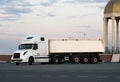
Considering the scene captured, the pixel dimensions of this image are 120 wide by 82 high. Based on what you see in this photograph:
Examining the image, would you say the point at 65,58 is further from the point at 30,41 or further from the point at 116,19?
the point at 116,19

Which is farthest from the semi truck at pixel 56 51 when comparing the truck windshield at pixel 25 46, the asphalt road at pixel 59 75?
the asphalt road at pixel 59 75

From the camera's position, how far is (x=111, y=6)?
93.1 metres

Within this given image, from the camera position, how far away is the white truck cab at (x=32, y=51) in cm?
5319

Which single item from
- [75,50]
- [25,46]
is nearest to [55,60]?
[75,50]

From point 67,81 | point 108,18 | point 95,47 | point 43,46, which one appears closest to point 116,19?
point 108,18

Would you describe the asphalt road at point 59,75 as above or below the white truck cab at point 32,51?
below

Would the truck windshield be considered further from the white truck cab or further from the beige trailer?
the beige trailer

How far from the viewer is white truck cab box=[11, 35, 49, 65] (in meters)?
53.2

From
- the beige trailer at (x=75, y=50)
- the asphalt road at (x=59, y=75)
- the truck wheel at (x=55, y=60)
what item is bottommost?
the asphalt road at (x=59, y=75)

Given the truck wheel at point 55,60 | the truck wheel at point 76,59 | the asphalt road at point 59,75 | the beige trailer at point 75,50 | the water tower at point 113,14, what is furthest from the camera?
the water tower at point 113,14

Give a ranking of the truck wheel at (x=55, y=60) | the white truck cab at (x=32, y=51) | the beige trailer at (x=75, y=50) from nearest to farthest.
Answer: the white truck cab at (x=32, y=51), the truck wheel at (x=55, y=60), the beige trailer at (x=75, y=50)

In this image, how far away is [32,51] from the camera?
54.0m

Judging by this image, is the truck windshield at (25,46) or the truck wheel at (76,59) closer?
the truck windshield at (25,46)

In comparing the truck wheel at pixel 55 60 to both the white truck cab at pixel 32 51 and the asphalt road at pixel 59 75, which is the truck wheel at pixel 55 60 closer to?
the white truck cab at pixel 32 51
